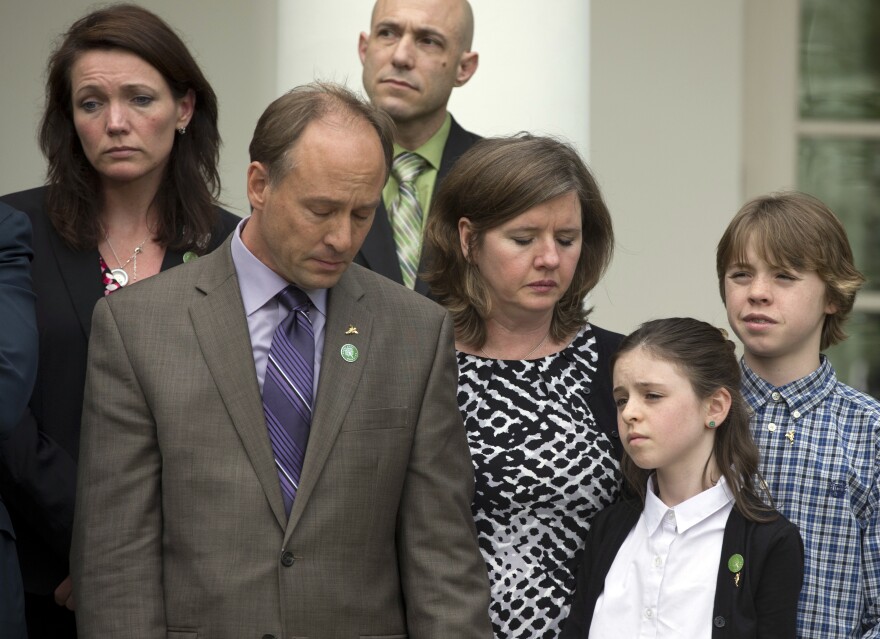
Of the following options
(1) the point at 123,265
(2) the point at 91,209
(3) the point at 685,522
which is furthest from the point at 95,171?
(3) the point at 685,522

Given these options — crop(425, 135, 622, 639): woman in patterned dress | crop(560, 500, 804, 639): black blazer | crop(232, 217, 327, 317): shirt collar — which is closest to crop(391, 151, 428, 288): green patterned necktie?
crop(425, 135, 622, 639): woman in patterned dress

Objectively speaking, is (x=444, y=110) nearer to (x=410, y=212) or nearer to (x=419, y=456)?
(x=410, y=212)

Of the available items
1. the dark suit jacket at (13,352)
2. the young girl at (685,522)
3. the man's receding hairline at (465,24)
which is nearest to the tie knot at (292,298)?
the dark suit jacket at (13,352)

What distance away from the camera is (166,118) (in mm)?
3533

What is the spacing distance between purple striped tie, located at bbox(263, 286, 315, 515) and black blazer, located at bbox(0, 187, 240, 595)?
559mm

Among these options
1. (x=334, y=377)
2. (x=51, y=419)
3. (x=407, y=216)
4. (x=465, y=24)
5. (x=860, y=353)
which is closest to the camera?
(x=334, y=377)

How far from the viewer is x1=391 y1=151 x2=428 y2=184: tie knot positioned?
4176 millimetres

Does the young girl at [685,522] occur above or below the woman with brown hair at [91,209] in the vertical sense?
below

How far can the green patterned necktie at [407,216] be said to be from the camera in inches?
156

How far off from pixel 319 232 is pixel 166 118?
0.80m

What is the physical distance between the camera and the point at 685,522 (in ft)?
10.5

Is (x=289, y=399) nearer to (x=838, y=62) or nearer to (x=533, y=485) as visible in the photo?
(x=533, y=485)

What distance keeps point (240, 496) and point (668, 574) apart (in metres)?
0.95

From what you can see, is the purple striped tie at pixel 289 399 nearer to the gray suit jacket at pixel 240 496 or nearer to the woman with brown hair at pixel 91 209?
the gray suit jacket at pixel 240 496
